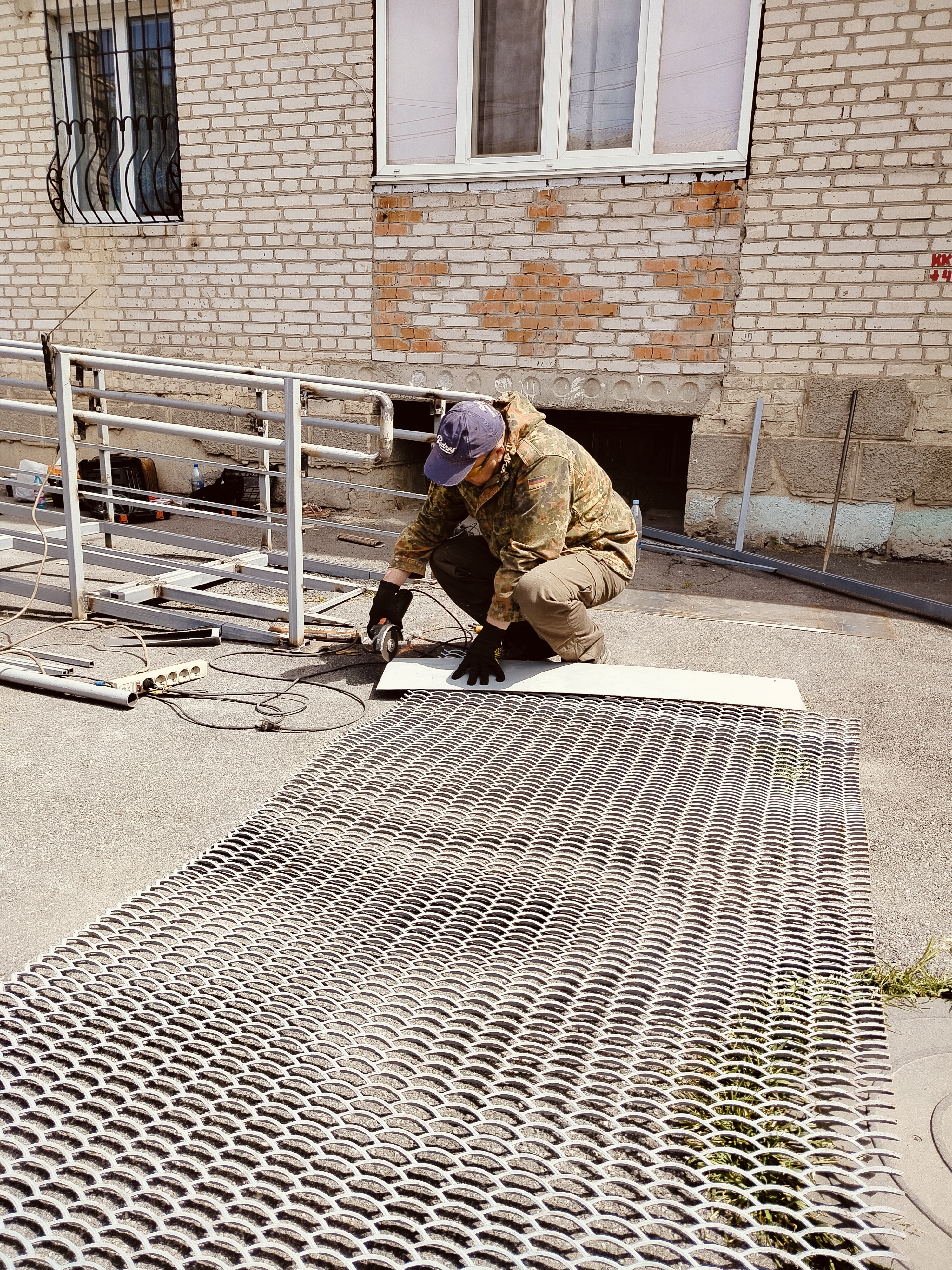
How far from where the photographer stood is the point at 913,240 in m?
5.85

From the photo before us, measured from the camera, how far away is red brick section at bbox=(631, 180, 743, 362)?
6188mm

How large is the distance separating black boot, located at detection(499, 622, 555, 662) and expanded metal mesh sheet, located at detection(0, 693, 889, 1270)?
117cm

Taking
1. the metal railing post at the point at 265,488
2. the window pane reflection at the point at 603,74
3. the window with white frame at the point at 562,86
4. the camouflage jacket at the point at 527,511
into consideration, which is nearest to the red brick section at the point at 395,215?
the window with white frame at the point at 562,86

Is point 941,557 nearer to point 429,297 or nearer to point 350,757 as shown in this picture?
point 429,297

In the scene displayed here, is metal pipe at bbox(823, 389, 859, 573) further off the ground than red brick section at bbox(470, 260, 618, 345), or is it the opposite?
red brick section at bbox(470, 260, 618, 345)

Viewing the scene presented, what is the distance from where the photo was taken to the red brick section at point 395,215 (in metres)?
6.96

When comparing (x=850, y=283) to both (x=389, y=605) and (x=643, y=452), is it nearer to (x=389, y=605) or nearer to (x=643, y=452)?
(x=643, y=452)

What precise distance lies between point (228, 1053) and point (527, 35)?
6.99 metres

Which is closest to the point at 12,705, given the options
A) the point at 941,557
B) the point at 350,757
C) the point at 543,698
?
the point at 350,757

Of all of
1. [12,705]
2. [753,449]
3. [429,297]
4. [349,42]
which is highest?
[349,42]

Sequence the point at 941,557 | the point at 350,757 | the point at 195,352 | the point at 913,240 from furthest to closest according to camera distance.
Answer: the point at 195,352 → the point at 941,557 → the point at 913,240 → the point at 350,757

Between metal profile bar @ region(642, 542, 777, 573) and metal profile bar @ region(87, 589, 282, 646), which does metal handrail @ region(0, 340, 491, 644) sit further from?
metal profile bar @ region(642, 542, 777, 573)

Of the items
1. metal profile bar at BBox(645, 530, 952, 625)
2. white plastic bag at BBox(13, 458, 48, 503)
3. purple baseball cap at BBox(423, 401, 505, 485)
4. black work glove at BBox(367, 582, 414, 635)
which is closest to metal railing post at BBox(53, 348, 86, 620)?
black work glove at BBox(367, 582, 414, 635)

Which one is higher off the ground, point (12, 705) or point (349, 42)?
point (349, 42)
